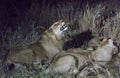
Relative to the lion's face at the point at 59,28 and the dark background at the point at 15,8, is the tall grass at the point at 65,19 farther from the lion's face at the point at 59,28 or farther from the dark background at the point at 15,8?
the lion's face at the point at 59,28

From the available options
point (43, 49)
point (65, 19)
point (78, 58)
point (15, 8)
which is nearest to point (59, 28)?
point (43, 49)

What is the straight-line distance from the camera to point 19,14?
13.7 metres

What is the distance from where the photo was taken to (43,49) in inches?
407

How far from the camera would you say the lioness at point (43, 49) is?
981cm

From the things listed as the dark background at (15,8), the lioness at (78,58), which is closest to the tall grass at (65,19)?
the dark background at (15,8)

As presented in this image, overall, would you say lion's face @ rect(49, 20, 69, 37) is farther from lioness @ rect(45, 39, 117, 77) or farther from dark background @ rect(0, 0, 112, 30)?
dark background @ rect(0, 0, 112, 30)

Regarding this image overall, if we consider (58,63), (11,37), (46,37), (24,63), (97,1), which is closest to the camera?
(58,63)

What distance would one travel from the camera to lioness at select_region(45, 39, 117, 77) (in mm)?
9148

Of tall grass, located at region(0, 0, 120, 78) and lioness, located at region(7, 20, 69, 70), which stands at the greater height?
tall grass, located at region(0, 0, 120, 78)

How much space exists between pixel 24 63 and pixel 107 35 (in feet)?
8.97

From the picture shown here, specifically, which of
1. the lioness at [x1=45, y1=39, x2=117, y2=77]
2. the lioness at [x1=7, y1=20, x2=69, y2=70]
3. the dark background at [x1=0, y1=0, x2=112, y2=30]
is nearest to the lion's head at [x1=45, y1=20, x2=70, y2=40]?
the lioness at [x1=7, y1=20, x2=69, y2=70]

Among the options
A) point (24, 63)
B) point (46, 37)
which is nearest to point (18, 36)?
point (46, 37)

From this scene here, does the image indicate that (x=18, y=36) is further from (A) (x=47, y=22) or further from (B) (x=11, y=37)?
(A) (x=47, y=22)

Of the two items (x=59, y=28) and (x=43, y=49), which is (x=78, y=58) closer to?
(x=43, y=49)
